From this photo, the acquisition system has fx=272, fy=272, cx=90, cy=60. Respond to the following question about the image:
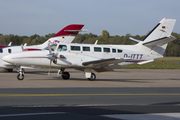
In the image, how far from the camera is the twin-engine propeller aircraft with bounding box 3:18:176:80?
16.8m

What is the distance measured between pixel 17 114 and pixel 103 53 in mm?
12259

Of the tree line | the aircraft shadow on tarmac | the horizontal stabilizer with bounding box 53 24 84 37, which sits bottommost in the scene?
the aircraft shadow on tarmac

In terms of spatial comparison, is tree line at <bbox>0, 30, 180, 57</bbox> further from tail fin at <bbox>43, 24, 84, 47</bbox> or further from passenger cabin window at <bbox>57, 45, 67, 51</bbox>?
passenger cabin window at <bbox>57, 45, 67, 51</bbox>

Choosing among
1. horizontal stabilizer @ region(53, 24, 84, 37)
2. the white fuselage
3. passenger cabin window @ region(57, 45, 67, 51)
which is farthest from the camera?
horizontal stabilizer @ region(53, 24, 84, 37)

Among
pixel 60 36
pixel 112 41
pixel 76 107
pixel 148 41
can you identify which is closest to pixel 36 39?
pixel 112 41

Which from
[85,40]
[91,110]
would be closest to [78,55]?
[91,110]

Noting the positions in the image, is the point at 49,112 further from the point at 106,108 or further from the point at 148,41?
the point at 148,41

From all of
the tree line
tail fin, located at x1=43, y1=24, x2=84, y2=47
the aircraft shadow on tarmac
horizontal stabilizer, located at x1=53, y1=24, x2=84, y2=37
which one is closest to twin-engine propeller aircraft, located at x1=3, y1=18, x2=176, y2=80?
horizontal stabilizer, located at x1=53, y1=24, x2=84, y2=37

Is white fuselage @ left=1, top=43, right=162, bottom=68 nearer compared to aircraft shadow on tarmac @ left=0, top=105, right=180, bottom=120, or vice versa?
aircraft shadow on tarmac @ left=0, top=105, right=180, bottom=120

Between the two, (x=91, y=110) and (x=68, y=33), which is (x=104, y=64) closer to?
(x=68, y=33)

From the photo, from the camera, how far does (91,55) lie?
18.2 meters

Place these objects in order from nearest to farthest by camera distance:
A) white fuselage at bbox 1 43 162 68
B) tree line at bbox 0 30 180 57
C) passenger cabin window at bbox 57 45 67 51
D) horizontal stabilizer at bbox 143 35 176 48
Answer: white fuselage at bbox 1 43 162 68 → passenger cabin window at bbox 57 45 67 51 → horizontal stabilizer at bbox 143 35 176 48 → tree line at bbox 0 30 180 57

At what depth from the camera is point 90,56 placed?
18.0 m

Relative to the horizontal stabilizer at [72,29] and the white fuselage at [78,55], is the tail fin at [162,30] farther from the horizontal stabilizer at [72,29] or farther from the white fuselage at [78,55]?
the horizontal stabilizer at [72,29]
